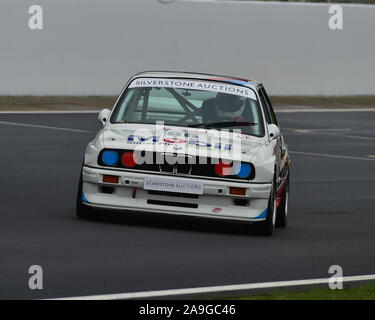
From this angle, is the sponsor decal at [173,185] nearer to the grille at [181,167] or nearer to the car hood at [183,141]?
the grille at [181,167]

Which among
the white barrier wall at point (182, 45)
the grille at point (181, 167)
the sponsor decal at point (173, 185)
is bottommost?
the sponsor decal at point (173, 185)

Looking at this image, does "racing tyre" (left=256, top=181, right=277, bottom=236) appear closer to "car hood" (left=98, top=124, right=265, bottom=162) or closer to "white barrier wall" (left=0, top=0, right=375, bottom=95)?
"car hood" (left=98, top=124, right=265, bottom=162)

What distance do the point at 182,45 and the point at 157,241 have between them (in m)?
23.6

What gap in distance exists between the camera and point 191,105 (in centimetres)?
1277

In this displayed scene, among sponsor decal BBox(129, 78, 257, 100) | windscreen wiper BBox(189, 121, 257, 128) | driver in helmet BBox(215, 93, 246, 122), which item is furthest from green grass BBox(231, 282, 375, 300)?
sponsor decal BBox(129, 78, 257, 100)

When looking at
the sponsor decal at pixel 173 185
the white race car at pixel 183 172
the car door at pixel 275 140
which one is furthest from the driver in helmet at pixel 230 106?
the sponsor decal at pixel 173 185

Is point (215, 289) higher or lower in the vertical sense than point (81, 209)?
lower

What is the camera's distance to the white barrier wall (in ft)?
104

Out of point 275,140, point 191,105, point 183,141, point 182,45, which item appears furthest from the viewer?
point 182,45

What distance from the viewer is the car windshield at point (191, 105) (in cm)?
1259

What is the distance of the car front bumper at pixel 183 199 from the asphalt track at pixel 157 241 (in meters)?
0.22

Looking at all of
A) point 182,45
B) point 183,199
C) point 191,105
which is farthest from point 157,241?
point 182,45

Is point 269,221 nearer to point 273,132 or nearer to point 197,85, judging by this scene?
point 273,132

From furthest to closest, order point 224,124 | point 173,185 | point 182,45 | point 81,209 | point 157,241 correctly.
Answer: point 182,45 → point 224,124 → point 81,209 → point 173,185 → point 157,241
